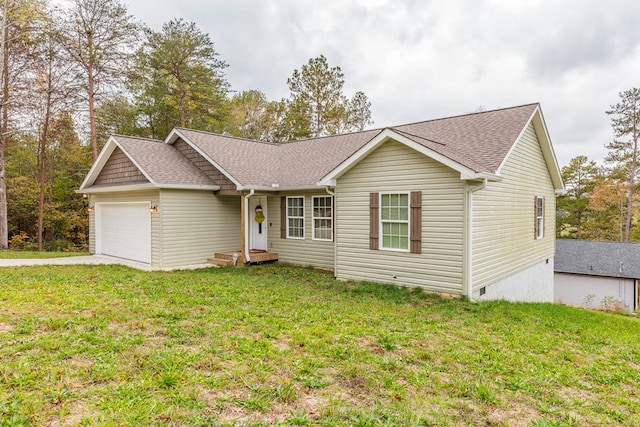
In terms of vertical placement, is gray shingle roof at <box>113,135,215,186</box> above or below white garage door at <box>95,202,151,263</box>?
above

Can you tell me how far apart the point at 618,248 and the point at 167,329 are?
22044 mm

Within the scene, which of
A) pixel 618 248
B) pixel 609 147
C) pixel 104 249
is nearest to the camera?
pixel 104 249

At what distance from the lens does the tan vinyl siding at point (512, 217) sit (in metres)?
7.87

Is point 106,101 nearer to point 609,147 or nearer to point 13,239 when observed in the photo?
point 13,239

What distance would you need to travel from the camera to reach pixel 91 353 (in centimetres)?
Result: 384

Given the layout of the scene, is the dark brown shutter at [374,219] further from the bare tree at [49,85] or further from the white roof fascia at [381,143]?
the bare tree at [49,85]

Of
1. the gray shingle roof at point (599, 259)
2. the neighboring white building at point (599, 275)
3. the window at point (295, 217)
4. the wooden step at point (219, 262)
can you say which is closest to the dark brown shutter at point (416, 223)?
the window at point (295, 217)

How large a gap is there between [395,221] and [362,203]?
3.25 ft

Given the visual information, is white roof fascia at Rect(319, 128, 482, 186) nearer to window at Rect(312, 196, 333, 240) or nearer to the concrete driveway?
window at Rect(312, 196, 333, 240)

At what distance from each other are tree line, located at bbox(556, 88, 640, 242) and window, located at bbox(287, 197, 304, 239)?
25250mm

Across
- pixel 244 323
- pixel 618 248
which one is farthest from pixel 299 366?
pixel 618 248

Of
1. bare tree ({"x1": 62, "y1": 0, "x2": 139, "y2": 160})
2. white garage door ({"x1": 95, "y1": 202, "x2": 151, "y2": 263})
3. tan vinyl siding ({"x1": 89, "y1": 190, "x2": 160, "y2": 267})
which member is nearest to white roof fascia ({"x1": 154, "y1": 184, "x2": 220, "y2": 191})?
tan vinyl siding ({"x1": 89, "y1": 190, "x2": 160, "y2": 267})

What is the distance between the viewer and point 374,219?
8.60 meters

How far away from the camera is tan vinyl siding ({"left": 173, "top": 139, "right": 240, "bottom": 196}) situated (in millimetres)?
11421
